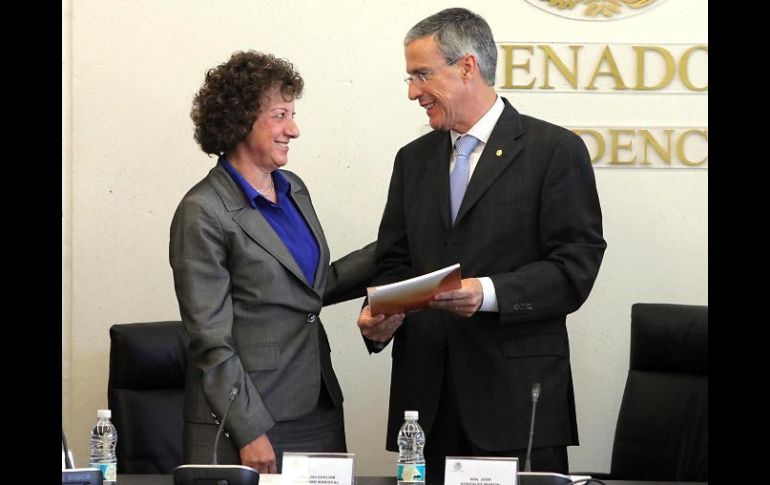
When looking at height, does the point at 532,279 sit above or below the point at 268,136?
below

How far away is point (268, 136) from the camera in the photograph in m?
3.05

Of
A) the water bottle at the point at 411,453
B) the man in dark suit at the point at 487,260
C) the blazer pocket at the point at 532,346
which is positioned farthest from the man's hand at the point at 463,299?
the water bottle at the point at 411,453

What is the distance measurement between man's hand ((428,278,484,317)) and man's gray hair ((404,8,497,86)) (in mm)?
701

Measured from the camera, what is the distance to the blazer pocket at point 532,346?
2951mm

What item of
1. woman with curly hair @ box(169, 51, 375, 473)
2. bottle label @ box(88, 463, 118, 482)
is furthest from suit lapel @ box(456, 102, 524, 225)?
bottle label @ box(88, 463, 118, 482)

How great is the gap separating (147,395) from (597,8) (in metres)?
2.22

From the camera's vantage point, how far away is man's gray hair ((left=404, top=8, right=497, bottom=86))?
3139 mm

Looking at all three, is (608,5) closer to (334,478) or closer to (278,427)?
(278,427)

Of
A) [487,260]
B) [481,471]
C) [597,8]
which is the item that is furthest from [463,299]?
[597,8]
